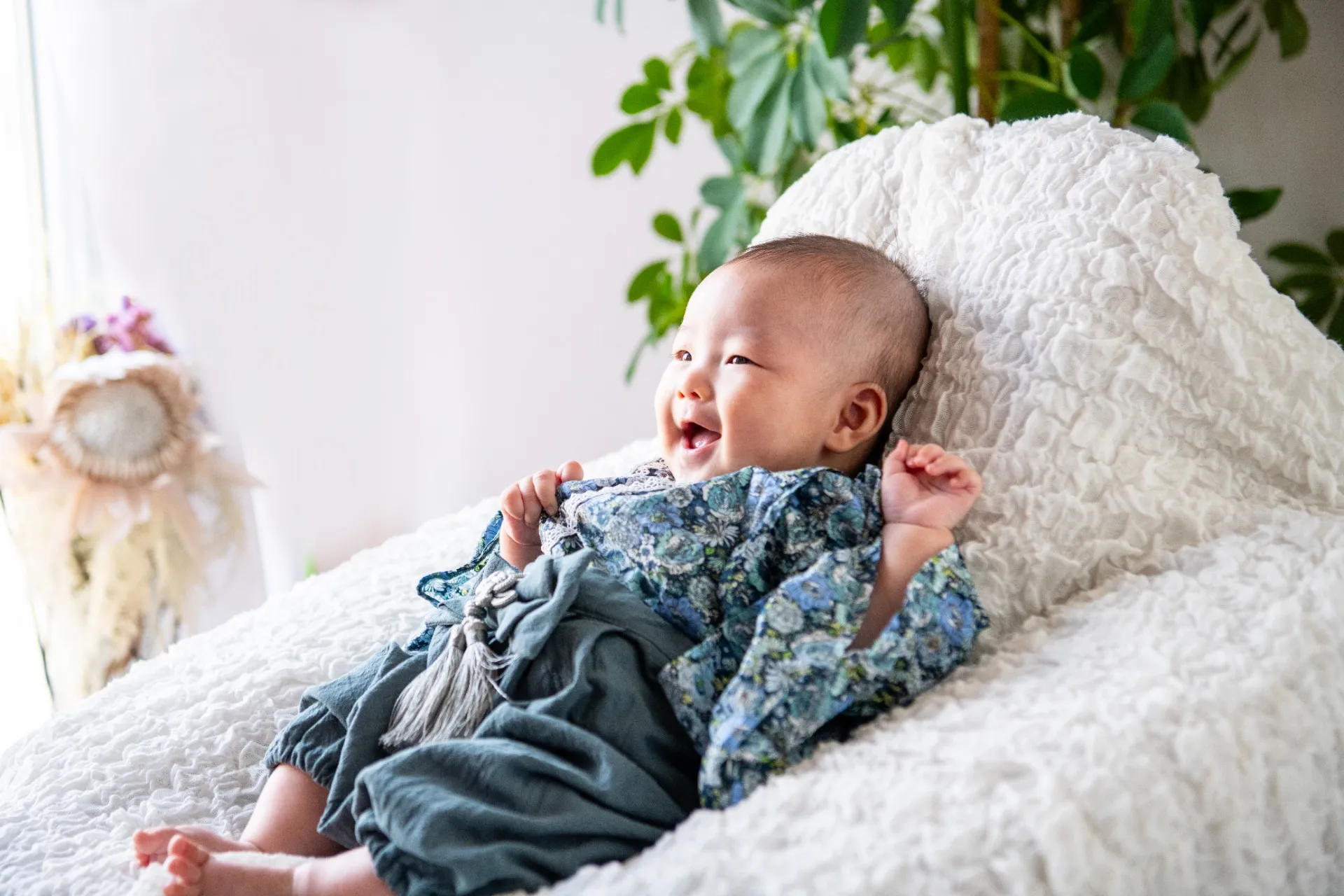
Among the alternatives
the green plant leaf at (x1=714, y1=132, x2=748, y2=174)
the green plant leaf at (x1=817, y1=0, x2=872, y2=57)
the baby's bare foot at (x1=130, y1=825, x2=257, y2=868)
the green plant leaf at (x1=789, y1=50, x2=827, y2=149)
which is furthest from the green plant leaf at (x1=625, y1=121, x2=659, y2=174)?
the baby's bare foot at (x1=130, y1=825, x2=257, y2=868)

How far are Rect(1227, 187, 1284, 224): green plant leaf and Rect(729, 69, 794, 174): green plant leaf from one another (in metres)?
0.61

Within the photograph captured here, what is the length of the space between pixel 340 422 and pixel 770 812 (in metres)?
1.85

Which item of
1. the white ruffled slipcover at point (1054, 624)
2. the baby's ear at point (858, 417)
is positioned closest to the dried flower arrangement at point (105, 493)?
the white ruffled slipcover at point (1054, 624)

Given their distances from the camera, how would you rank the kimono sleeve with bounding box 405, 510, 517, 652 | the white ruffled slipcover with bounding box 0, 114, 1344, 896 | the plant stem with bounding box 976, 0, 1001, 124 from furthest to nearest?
the plant stem with bounding box 976, 0, 1001, 124, the kimono sleeve with bounding box 405, 510, 517, 652, the white ruffled slipcover with bounding box 0, 114, 1344, 896

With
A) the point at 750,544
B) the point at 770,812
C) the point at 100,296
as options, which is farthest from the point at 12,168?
the point at 770,812

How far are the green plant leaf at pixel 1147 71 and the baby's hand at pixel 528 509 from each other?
34.2 inches

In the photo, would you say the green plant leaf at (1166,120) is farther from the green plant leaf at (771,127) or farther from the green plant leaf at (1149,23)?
the green plant leaf at (771,127)

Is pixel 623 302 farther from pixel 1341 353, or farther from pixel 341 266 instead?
pixel 1341 353

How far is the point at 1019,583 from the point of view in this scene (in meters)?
0.85

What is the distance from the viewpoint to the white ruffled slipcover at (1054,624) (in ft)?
2.07

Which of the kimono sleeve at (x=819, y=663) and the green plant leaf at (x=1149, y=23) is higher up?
the green plant leaf at (x=1149, y=23)

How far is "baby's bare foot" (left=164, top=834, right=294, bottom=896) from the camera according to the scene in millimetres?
762

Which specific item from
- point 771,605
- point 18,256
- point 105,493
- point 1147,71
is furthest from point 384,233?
point 771,605

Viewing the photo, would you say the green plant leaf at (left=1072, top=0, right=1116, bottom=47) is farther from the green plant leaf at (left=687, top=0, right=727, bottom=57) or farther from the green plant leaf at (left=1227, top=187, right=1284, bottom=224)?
Answer: the green plant leaf at (left=687, top=0, right=727, bottom=57)
